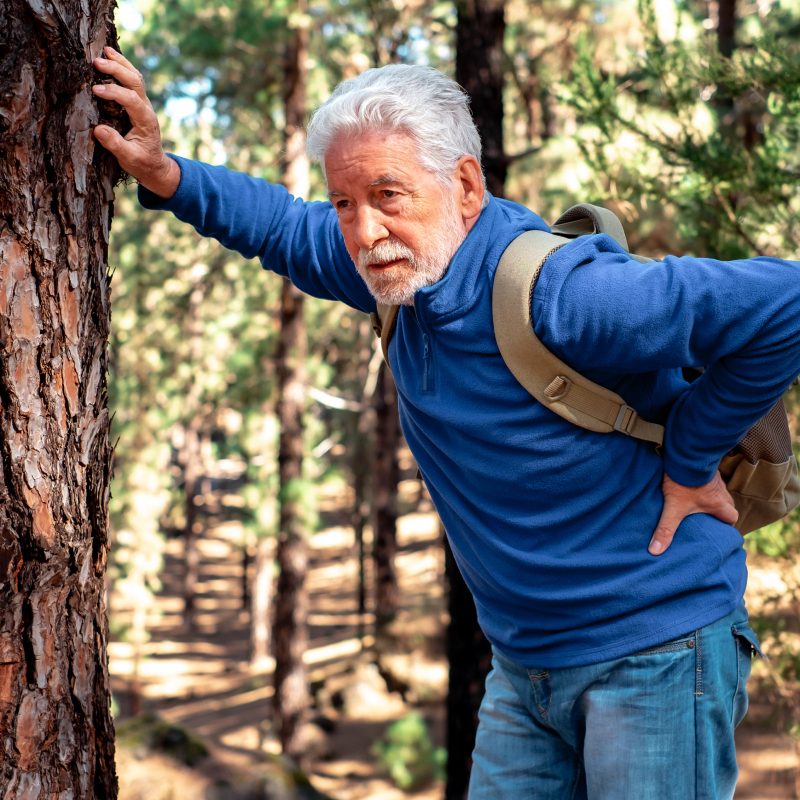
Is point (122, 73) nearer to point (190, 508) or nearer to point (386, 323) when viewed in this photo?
point (386, 323)

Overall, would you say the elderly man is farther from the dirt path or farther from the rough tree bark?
the dirt path

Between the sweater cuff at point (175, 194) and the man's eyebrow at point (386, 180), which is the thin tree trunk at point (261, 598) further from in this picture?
the man's eyebrow at point (386, 180)

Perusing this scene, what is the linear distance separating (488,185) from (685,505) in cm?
347

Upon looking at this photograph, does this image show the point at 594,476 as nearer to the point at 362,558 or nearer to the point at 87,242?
the point at 87,242

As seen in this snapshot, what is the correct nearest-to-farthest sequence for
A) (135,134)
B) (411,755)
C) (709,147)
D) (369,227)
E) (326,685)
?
1. (369,227)
2. (135,134)
3. (709,147)
4. (411,755)
5. (326,685)

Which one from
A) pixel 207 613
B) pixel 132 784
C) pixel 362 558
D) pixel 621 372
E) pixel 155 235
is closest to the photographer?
pixel 621 372

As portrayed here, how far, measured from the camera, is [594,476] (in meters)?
1.80

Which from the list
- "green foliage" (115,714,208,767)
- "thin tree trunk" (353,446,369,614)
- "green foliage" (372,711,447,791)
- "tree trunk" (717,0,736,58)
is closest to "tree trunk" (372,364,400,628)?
"thin tree trunk" (353,446,369,614)

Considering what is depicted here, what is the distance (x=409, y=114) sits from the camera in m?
1.77

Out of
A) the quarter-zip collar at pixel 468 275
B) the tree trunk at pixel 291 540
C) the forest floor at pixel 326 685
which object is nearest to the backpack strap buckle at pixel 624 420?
the quarter-zip collar at pixel 468 275

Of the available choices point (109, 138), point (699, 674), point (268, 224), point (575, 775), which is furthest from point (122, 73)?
point (575, 775)

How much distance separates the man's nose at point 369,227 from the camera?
1.82 meters

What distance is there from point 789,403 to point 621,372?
10.2ft

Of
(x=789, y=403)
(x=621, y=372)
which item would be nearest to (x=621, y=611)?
(x=621, y=372)
